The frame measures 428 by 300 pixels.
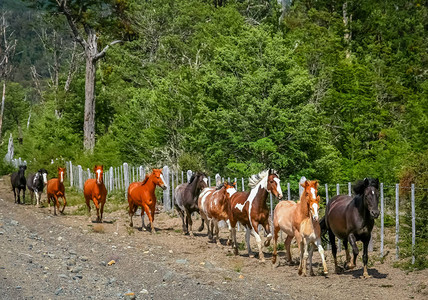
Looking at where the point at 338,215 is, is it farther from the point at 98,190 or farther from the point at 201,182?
the point at 98,190

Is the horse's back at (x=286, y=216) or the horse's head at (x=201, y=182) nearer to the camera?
the horse's back at (x=286, y=216)

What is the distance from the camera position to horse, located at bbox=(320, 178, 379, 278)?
12586 millimetres

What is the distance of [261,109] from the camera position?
90.7ft

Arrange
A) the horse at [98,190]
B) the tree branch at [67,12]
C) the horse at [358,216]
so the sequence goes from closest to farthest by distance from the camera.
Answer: the horse at [358,216], the horse at [98,190], the tree branch at [67,12]

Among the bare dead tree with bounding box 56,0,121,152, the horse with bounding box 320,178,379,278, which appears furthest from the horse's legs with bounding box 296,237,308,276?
the bare dead tree with bounding box 56,0,121,152

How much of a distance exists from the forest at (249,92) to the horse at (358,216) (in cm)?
362

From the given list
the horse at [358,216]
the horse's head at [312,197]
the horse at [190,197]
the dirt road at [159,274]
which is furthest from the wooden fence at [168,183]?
the horse's head at [312,197]

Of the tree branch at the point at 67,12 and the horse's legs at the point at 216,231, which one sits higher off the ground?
the tree branch at the point at 67,12

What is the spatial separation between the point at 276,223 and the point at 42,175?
17.2 meters

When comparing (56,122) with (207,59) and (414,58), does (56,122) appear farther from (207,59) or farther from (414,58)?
(414,58)

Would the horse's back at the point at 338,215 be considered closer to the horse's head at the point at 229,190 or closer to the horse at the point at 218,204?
the horse at the point at 218,204

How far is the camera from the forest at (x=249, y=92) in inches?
1125

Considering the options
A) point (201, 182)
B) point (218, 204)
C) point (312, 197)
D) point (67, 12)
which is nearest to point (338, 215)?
point (312, 197)

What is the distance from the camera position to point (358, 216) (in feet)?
42.3
